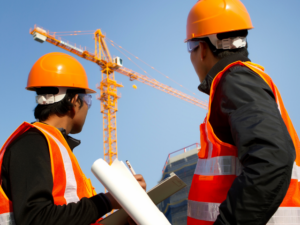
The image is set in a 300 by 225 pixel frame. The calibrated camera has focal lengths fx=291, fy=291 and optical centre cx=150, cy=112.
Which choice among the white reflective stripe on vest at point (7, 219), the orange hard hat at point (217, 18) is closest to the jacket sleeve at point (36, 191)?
the white reflective stripe on vest at point (7, 219)

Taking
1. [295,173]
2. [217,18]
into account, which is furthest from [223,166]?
[217,18]

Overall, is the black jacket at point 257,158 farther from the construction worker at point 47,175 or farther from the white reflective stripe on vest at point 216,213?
the construction worker at point 47,175

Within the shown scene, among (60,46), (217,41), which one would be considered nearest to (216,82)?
(217,41)

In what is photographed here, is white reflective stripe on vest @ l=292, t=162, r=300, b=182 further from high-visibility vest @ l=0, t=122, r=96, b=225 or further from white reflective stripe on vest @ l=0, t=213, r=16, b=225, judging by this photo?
white reflective stripe on vest @ l=0, t=213, r=16, b=225

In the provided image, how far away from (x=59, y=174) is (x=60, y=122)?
744 millimetres

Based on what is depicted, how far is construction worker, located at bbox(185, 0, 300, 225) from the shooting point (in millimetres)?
1426

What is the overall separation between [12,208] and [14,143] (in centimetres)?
47

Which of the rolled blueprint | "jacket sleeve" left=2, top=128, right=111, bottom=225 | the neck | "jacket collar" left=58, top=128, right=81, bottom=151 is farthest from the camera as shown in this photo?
"jacket collar" left=58, top=128, right=81, bottom=151

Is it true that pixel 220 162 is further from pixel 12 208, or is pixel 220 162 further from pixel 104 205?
pixel 12 208

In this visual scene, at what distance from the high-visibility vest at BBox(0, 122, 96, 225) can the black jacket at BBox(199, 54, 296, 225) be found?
123 cm

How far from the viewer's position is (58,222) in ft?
6.46

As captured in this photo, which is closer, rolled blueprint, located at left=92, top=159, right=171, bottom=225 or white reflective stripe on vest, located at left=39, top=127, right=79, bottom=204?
rolled blueprint, located at left=92, top=159, right=171, bottom=225

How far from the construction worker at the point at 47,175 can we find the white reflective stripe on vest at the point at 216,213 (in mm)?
612

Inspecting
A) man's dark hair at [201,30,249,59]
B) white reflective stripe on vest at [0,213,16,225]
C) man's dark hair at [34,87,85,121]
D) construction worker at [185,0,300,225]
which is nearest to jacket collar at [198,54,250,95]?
construction worker at [185,0,300,225]
